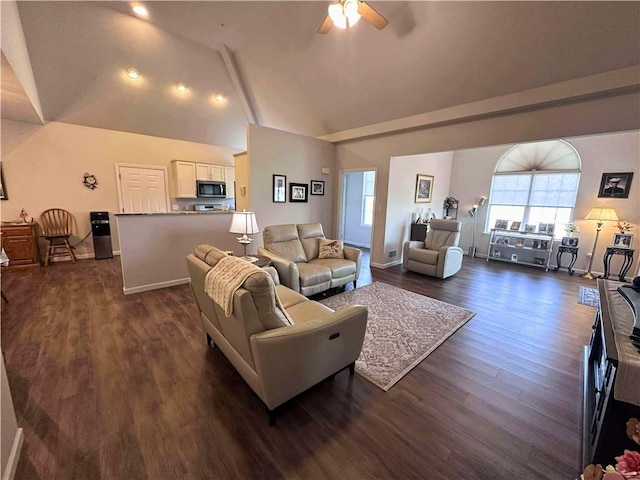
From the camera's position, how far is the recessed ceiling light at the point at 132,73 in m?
4.63

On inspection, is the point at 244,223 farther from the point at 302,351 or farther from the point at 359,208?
the point at 359,208

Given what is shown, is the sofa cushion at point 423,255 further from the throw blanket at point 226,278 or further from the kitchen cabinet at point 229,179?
the kitchen cabinet at point 229,179

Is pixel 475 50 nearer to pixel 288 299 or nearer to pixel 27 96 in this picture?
pixel 288 299

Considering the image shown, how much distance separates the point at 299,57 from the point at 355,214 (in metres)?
4.28

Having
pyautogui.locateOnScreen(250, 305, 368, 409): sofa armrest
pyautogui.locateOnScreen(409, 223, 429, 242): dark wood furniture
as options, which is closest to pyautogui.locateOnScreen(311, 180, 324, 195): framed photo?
pyautogui.locateOnScreen(409, 223, 429, 242): dark wood furniture

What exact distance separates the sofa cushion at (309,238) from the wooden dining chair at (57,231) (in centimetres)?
469

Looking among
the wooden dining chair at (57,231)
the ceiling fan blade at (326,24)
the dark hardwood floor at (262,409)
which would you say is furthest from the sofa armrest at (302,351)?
the wooden dining chair at (57,231)

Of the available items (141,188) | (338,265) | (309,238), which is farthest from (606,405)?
(141,188)

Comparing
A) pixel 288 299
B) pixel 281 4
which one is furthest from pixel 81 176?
pixel 288 299

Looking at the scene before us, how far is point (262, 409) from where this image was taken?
1.74 metres

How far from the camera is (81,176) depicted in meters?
5.32

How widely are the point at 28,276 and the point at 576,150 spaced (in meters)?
10.3

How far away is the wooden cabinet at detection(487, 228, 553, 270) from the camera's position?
217 inches

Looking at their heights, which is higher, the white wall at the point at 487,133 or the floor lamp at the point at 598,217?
the white wall at the point at 487,133
